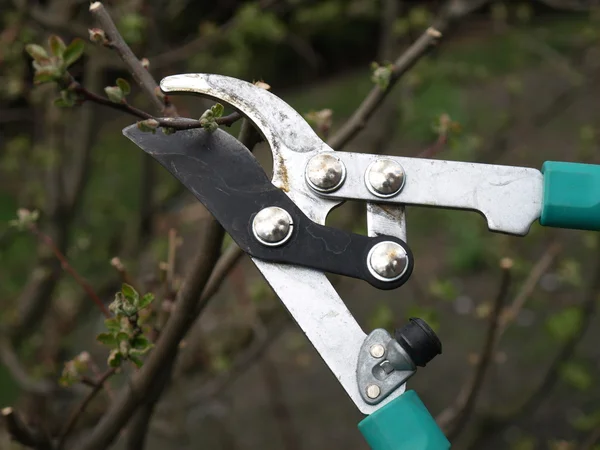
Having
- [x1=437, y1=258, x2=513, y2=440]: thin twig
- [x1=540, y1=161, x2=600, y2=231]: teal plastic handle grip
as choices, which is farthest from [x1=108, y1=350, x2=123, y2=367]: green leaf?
[x1=437, y1=258, x2=513, y2=440]: thin twig

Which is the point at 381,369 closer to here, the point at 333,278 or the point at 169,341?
the point at 169,341

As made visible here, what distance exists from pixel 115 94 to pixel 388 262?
53 cm

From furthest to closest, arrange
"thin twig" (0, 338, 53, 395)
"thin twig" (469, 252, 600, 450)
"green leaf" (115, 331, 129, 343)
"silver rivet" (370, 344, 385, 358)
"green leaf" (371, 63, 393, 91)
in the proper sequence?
"thin twig" (469, 252, 600, 450), "thin twig" (0, 338, 53, 395), "green leaf" (371, 63, 393, 91), "silver rivet" (370, 344, 385, 358), "green leaf" (115, 331, 129, 343)

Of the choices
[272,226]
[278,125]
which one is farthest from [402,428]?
[278,125]

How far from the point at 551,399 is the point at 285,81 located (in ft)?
19.0

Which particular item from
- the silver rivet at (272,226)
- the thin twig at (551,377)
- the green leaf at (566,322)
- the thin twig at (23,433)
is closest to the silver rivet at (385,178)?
Answer: the silver rivet at (272,226)

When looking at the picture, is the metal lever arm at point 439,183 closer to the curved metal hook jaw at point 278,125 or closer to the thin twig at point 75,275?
the curved metal hook jaw at point 278,125

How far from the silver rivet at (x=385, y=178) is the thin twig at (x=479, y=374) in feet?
1.59

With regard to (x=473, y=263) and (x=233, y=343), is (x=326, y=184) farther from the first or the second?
(x=473, y=263)

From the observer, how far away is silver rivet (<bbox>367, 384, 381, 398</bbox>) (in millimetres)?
1119

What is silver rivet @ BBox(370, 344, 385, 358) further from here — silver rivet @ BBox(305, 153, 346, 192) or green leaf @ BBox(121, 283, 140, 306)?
green leaf @ BBox(121, 283, 140, 306)

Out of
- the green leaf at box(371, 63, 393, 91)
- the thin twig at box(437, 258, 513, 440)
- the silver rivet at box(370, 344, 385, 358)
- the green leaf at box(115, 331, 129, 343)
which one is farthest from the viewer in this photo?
the thin twig at box(437, 258, 513, 440)

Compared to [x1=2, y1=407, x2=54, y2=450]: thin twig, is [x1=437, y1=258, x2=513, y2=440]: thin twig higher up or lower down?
lower down

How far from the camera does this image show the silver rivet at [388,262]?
1.15 metres
